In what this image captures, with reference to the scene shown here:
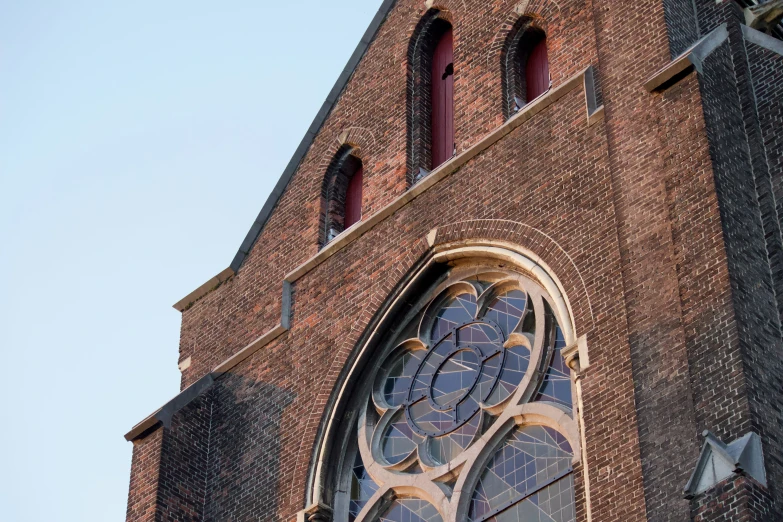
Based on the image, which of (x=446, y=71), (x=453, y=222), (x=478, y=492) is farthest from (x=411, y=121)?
(x=478, y=492)

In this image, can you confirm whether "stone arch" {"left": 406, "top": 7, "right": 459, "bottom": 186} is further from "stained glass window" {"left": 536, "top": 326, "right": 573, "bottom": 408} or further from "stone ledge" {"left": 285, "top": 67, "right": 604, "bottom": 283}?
"stained glass window" {"left": 536, "top": 326, "right": 573, "bottom": 408}

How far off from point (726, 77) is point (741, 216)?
213cm

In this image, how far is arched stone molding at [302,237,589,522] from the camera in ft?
60.8

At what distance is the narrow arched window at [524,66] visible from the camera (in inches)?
850

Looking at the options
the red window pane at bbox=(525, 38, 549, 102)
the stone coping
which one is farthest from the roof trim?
the red window pane at bbox=(525, 38, 549, 102)

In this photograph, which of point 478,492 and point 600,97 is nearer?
point 478,492

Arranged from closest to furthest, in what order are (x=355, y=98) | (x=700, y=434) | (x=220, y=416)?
1. (x=700, y=434)
2. (x=220, y=416)
3. (x=355, y=98)

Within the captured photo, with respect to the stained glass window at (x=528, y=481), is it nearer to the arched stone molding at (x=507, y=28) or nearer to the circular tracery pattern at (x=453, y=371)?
the circular tracery pattern at (x=453, y=371)

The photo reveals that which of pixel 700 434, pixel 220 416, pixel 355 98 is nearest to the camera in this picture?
pixel 700 434

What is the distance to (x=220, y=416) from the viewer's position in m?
22.2

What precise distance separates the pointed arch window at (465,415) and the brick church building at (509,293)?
1.3 inches

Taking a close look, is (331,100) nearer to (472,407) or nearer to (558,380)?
(472,407)

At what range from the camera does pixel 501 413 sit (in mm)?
18922

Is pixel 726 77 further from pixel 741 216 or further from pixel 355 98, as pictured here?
pixel 355 98
